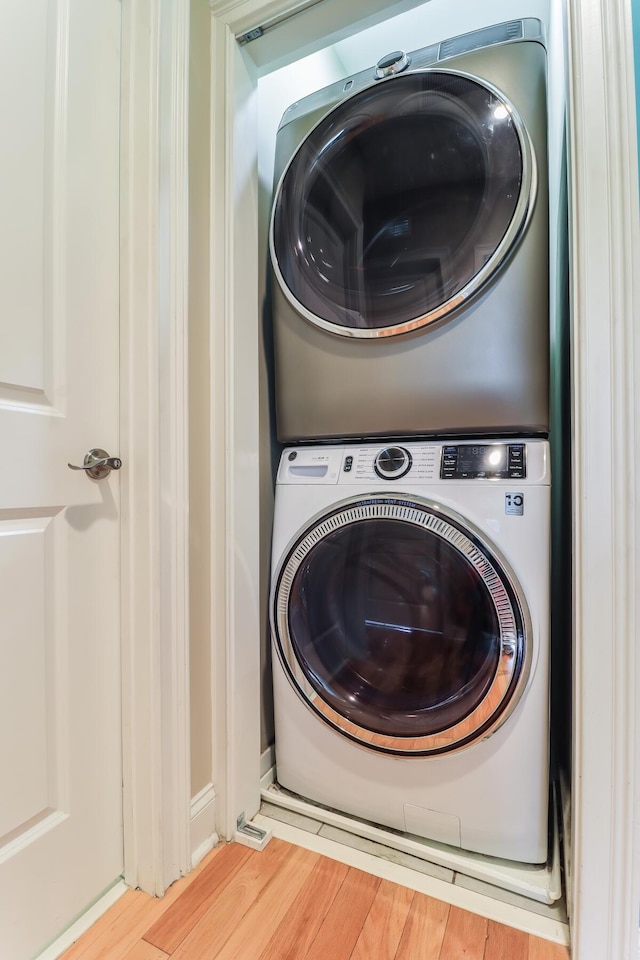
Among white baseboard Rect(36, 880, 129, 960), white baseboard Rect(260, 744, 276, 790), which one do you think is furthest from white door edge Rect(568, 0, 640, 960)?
white baseboard Rect(36, 880, 129, 960)

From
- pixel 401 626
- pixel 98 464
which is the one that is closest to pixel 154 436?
pixel 98 464

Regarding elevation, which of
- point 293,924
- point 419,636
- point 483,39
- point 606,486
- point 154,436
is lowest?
point 293,924

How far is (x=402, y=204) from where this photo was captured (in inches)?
42.0

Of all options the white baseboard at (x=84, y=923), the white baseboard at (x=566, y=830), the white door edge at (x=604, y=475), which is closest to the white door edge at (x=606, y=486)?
the white door edge at (x=604, y=475)

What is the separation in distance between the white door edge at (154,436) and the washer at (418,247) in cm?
31

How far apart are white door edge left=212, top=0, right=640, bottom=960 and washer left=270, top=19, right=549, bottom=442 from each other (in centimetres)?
15

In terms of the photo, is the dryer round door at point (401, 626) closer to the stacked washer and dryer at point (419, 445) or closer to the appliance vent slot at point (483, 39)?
the stacked washer and dryer at point (419, 445)

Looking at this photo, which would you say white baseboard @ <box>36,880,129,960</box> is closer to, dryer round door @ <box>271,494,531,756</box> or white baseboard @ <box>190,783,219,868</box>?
white baseboard @ <box>190,783,219,868</box>

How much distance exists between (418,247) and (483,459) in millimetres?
521

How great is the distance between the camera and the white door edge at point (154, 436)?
0.92 meters

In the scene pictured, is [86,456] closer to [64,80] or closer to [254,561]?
[254,561]

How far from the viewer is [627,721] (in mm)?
730

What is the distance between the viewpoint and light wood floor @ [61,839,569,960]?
812 mm

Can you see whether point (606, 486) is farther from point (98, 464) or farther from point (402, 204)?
point (98, 464)
